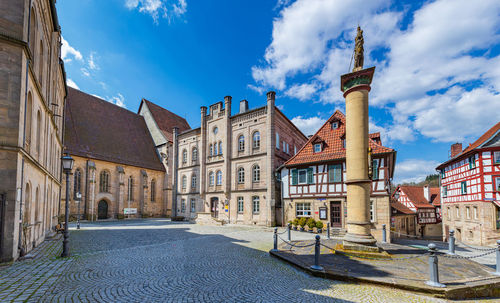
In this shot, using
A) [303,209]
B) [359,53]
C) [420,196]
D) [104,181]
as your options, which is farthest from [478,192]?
[104,181]

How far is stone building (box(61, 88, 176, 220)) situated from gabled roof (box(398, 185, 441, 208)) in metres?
36.1

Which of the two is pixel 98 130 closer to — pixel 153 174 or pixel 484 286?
pixel 153 174

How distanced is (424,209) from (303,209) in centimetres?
2673

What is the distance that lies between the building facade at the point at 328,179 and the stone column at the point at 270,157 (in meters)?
1.19

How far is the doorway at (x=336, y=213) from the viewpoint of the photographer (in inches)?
742

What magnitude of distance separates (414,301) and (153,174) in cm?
3575

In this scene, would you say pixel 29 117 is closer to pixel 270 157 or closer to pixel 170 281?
A: pixel 170 281

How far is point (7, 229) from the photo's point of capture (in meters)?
7.64

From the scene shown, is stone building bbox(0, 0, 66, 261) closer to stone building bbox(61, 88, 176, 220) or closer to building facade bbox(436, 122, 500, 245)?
stone building bbox(61, 88, 176, 220)

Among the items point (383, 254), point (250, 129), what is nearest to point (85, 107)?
point (250, 129)

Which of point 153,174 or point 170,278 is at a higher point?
point 153,174

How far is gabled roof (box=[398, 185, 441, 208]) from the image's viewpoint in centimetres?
3688

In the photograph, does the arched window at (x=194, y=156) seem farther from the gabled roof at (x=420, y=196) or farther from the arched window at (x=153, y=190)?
the gabled roof at (x=420, y=196)

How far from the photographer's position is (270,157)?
78.5ft
